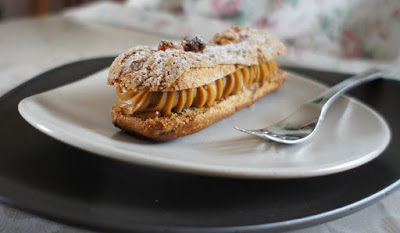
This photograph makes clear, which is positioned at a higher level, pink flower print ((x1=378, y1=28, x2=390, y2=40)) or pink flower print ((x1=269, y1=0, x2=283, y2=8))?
pink flower print ((x1=269, y1=0, x2=283, y2=8))

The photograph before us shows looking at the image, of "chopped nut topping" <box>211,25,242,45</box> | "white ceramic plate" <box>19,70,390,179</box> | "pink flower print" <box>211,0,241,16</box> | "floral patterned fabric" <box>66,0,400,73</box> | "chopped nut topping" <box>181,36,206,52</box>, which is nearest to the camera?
"white ceramic plate" <box>19,70,390,179</box>

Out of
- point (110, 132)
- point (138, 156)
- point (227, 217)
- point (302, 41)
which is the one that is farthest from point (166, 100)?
point (302, 41)

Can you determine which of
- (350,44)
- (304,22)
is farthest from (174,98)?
(350,44)

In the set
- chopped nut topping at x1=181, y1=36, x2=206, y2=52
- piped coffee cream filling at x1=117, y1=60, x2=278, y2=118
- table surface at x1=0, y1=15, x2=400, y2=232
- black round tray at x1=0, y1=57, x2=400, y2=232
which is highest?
chopped nut topping at x1=181, y1=36, x2=206, y2=52

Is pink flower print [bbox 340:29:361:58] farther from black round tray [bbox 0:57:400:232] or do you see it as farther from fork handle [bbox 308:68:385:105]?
black round tray [bbox 0:57:400:232]

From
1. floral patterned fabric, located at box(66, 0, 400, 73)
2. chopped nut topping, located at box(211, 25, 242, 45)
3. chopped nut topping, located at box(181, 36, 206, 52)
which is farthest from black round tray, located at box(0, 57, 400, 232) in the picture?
floral patterned fabric, located at box(66, 0, 400, 73)

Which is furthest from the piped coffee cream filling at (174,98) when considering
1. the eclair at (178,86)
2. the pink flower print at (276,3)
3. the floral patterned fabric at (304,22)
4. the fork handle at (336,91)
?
the pink flower print at (276,3)

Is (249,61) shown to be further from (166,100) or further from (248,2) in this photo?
(248,2)
